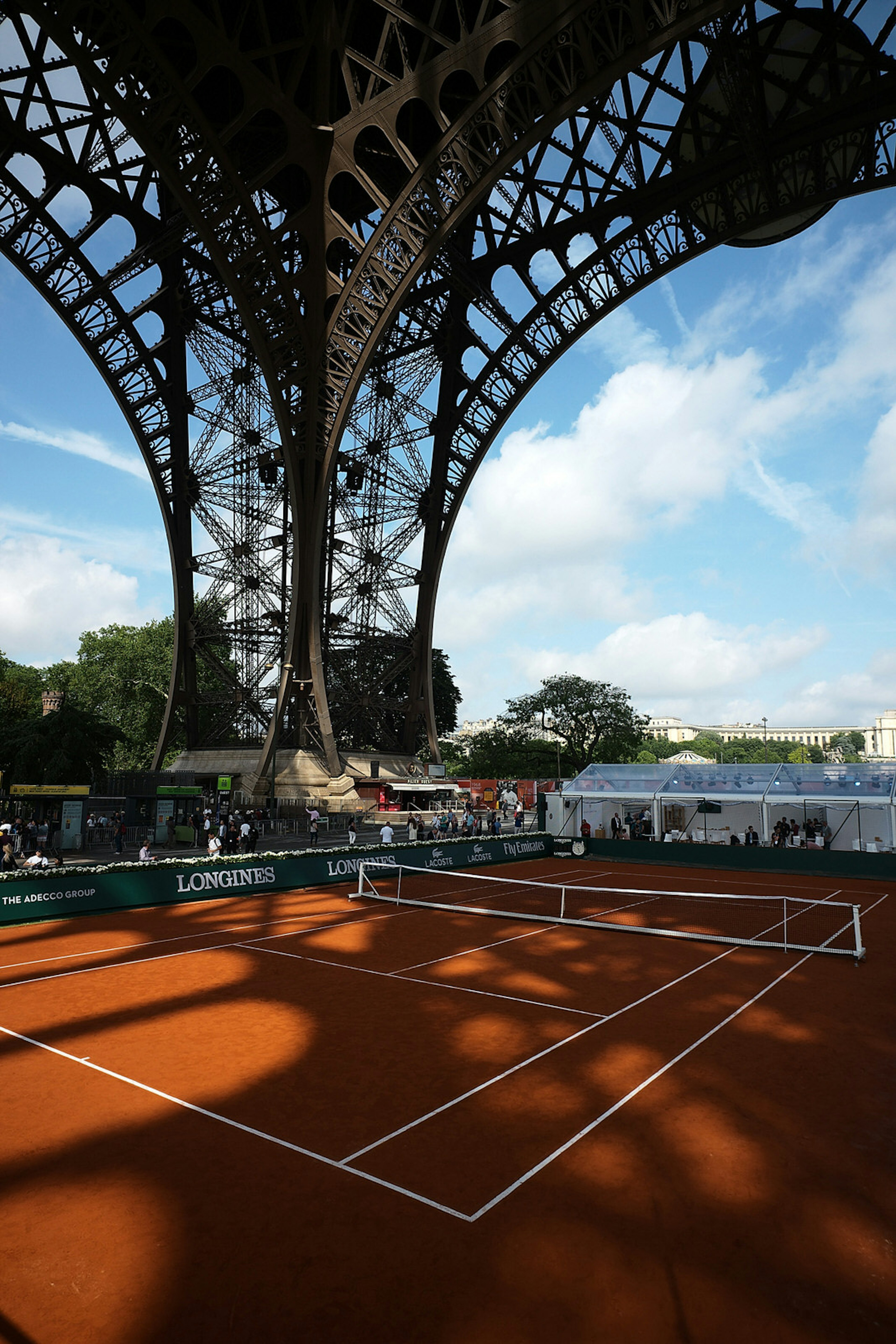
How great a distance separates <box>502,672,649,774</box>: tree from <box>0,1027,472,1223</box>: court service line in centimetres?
5275

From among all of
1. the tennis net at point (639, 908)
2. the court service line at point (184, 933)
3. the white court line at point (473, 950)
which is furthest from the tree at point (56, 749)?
the white court line at point (473, 950)

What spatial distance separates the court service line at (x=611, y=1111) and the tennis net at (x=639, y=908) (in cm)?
185

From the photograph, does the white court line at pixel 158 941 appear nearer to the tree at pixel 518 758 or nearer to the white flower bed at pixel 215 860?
the white flower bed at pixel 215 860

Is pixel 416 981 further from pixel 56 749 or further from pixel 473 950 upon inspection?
pixel 56 749

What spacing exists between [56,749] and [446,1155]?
37.8 metres

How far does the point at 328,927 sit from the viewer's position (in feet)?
62.5

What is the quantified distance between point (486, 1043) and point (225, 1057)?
3.30 metres

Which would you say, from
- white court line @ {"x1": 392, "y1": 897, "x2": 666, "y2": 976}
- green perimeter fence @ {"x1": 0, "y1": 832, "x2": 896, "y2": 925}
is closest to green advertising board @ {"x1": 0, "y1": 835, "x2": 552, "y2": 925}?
green perimeter fence @ {"x1": 0, "y1": 832, "x2": 896, "y2": 925}

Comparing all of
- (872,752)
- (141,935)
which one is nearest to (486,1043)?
(141,935)

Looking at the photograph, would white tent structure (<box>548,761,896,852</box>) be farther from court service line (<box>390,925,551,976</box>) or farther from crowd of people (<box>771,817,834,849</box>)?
court service line (<box>390,925,551,976</box>)

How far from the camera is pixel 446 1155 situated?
24.3ft

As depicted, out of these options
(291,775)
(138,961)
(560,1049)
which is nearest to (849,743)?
(291,775)

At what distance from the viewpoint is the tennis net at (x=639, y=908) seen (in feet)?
55.1

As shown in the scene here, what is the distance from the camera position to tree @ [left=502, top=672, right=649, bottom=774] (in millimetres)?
61750
